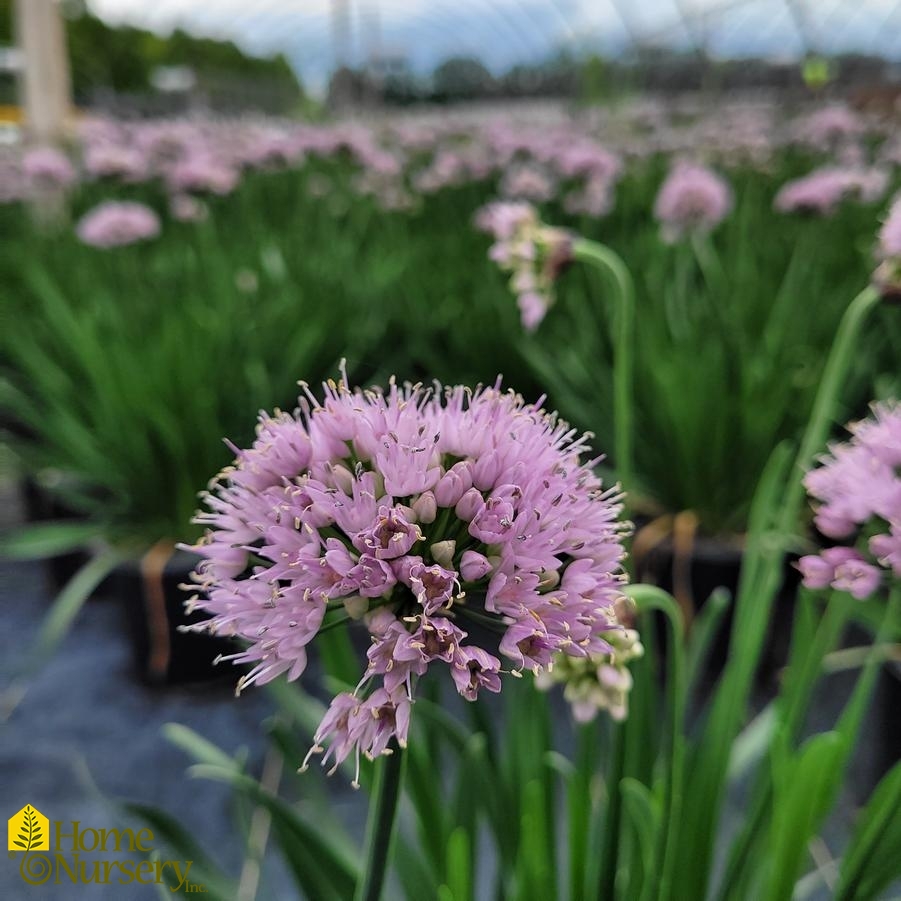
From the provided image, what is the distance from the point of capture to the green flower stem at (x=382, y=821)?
43 cm

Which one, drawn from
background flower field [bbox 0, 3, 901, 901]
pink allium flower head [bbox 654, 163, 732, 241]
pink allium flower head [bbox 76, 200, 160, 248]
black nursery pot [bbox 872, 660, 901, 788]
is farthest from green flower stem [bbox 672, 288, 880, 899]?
pink allium flower head [bbox 76, 200, 160, 248]

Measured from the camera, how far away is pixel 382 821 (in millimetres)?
442

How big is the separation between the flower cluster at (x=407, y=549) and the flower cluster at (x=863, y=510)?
0.17 m

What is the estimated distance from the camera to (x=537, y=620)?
1.37 ft

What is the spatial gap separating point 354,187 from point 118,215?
1.22 m

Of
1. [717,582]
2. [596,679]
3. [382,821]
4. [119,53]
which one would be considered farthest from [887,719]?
[119,53]

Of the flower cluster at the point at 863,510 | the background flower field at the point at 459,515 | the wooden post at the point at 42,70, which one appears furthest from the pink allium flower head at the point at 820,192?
the wooden post at the point at 42,70

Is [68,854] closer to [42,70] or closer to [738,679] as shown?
[738,679]

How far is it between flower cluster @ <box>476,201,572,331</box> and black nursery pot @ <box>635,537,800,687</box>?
61 cm

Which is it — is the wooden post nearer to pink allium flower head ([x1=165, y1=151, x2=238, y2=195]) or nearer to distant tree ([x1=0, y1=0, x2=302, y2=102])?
pink allium flower head ([x1=165, y1=151, x2=238, y2=195])

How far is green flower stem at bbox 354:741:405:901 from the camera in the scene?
0.43 m

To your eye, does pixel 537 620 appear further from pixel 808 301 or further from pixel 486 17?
pixel 486 17

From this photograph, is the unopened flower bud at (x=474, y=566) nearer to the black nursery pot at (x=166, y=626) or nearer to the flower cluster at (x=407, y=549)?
the flower cluster at (x=407, y=549)

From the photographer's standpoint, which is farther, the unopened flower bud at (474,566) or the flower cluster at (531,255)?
the flower cluster at (531,255)
